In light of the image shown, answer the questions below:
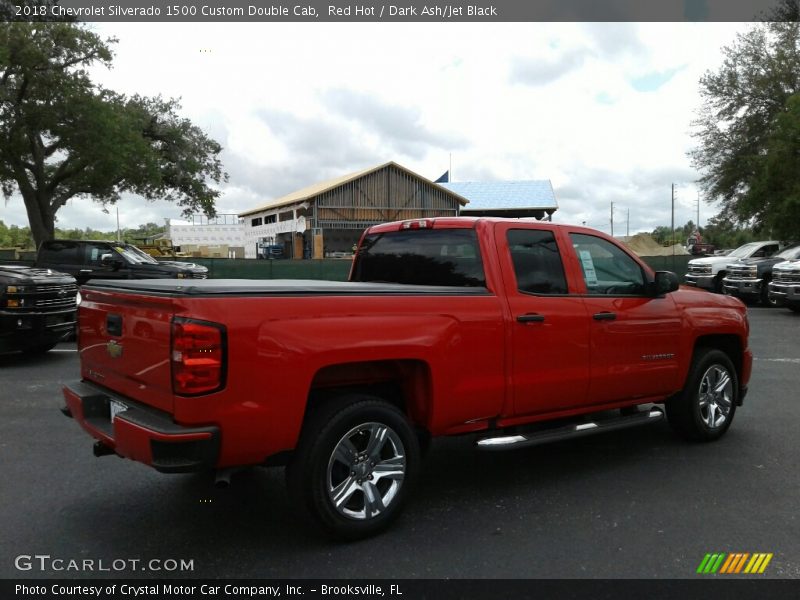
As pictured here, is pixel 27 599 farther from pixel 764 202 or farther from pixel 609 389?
pixel 764 202

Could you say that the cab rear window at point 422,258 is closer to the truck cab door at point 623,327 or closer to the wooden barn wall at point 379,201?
the truck cab door at point 623,327

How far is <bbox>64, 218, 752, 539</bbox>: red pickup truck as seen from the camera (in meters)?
3.38

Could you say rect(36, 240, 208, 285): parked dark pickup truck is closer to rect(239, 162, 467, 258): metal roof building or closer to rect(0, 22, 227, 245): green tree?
rect(0, 22, 227, 245): green tree

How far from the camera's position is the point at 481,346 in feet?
13.9

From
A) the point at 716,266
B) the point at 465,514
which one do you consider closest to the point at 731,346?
the point at 465,514

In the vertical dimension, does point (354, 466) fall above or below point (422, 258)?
below

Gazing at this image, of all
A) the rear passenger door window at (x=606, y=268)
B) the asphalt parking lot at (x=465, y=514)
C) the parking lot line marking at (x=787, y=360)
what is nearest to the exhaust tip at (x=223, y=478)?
the asphalt parking lot at (x=465, y=514)

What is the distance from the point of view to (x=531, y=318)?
14.8 ft

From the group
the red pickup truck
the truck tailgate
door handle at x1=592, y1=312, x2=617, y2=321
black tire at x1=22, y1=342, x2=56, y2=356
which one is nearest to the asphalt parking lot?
the red pickup truck

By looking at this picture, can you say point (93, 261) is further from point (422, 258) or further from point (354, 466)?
point (354, 466)

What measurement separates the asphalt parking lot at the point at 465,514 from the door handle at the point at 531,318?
3.83 feet

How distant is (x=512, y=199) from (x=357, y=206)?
1311 centimetres

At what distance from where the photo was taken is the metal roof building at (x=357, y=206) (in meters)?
53.4

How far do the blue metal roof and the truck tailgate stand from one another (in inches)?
2102
